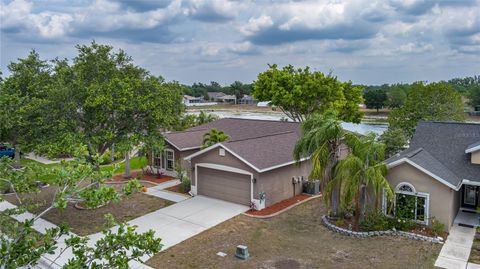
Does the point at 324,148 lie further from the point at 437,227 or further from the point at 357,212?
the point at 437,227

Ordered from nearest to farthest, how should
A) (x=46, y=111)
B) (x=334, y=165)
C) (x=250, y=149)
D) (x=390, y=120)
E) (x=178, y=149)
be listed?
1. (x=334, y=165)
2. (x=46, y=111)
3. (x=250, y=149)
4. (x=178, y=149)
5. (x=390, y=120)

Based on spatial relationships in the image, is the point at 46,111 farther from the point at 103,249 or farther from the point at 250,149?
the point at 103,249

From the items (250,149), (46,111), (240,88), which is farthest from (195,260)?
(240,88)

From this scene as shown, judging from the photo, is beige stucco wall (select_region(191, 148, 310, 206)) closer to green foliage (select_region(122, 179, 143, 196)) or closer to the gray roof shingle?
the gray roof shingle

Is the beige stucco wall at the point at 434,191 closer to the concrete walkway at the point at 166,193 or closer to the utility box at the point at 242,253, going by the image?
the utility box at the point at 242,253

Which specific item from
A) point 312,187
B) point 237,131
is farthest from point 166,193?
point 237,131

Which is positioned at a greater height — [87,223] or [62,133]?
[62,133]
